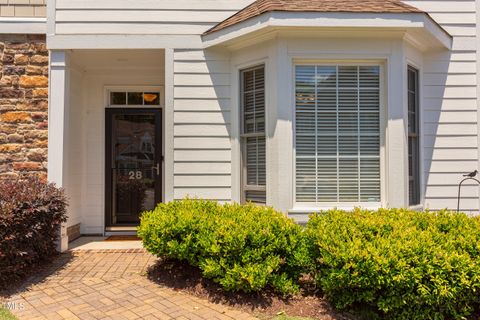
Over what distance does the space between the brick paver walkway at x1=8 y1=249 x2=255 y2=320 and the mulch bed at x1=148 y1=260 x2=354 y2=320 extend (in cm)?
10

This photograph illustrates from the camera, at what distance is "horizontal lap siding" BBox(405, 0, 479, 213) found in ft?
18.3

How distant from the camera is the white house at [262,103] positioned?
487 cm

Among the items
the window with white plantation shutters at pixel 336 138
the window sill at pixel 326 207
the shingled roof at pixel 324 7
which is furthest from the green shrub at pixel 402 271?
the shingled roof at pixel 324 7

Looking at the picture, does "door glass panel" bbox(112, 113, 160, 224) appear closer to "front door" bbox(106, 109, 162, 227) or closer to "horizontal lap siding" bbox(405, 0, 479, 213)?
"front door" bbox(106, 109, 162, 227)

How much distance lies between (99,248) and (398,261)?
14.4 feet

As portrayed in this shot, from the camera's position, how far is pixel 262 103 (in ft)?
17.0

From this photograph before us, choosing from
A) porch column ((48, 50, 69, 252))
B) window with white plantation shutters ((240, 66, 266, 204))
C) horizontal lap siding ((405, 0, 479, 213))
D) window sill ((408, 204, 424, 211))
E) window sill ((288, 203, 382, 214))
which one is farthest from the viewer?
horizontal lap siding ((405, 0, 479, 213))

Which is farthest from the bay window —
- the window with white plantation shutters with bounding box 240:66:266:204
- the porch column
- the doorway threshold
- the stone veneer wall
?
the stone veneer wall

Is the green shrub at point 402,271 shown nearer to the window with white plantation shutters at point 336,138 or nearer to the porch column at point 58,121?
the window with white plantation shutters at point 336,138

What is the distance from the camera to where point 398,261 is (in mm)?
3018

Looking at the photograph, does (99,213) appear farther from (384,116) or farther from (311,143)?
(384,116)

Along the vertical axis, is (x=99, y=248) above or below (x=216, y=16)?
below

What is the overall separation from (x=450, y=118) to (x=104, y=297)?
17.8ft

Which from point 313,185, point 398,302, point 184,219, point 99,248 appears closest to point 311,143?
point 313,185
